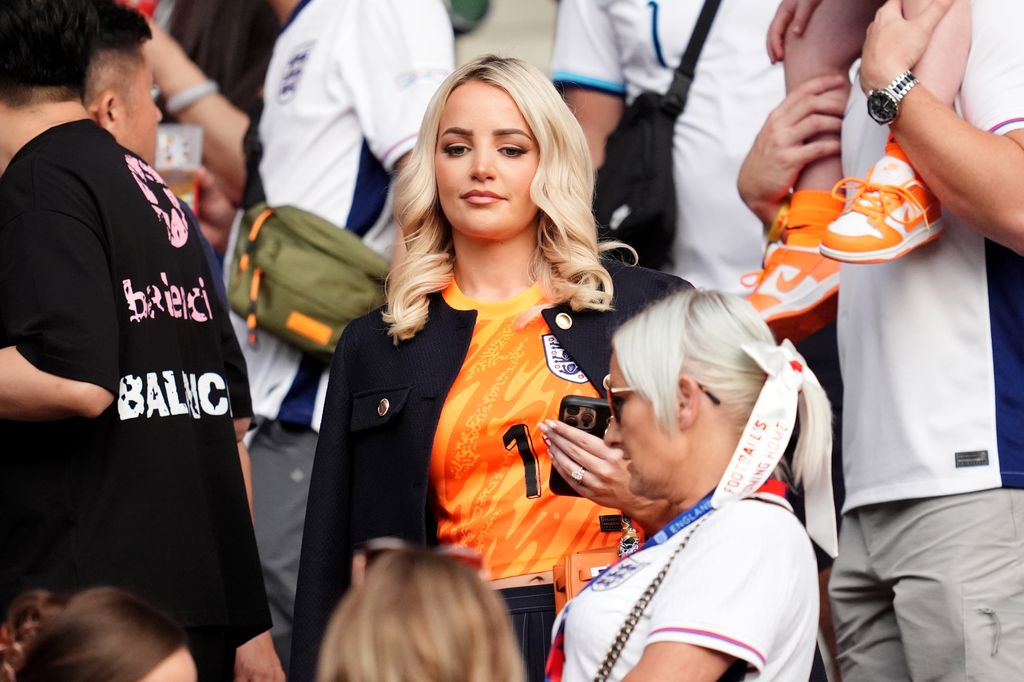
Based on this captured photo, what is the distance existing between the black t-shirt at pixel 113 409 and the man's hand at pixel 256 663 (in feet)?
0.99

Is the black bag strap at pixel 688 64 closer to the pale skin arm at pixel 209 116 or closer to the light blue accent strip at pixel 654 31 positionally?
the light blue accent strip at pixel 654 31

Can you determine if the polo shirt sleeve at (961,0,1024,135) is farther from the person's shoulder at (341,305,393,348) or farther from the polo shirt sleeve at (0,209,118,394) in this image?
the polo shirt sleeve at (0,209,118,394)

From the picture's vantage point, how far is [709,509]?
9.25ft

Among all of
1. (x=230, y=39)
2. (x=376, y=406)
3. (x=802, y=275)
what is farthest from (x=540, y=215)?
(x=230, y=39)

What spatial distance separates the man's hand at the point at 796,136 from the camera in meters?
4.32

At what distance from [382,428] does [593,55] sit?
2.10 meters

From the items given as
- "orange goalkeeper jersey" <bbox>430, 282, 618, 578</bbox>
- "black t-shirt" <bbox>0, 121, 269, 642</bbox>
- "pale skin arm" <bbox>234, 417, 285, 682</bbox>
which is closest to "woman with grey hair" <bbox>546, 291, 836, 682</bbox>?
"orange goalkeeper jersey" <bbox>430, 282, 618, 578</bbox>

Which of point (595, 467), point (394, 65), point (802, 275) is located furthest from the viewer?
point (394, 65)

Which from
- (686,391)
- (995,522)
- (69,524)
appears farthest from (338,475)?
(995,522)

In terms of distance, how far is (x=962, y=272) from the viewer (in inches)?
142

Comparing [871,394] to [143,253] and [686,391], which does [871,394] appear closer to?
[686,391]

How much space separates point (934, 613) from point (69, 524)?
1.95 m

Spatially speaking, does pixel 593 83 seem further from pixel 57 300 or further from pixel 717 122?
pixel 57 300

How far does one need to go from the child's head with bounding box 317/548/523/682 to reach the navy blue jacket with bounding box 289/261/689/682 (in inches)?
53.1
